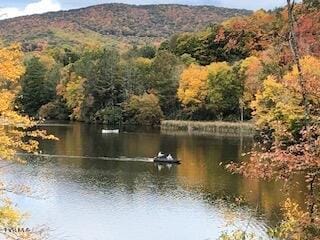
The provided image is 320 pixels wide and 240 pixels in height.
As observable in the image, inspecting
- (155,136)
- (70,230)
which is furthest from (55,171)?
(155,136)

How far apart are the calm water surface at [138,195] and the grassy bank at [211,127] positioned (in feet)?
36.3

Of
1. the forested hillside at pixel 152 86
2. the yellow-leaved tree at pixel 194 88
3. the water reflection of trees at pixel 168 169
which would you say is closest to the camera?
the water reflection of trees at pixel 168 169

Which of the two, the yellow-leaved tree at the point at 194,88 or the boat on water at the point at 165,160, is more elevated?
the yellow-leaved tree at the point at 194,88

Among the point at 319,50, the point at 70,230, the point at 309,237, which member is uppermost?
the point at 319,50

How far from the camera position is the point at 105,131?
204ft

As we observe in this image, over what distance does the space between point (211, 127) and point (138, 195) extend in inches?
1342

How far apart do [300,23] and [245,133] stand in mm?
52287

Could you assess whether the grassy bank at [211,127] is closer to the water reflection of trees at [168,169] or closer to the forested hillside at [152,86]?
the forested hillside at [152,86]

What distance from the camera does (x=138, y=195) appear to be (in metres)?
30.4

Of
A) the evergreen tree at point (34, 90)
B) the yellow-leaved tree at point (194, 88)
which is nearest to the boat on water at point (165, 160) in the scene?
the yellow-leaved tree at point (194, 88)

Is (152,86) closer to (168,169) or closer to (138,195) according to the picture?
(168,169)

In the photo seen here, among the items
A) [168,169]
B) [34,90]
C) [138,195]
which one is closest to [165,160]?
[168,169]

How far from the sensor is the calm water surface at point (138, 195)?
2428 cm

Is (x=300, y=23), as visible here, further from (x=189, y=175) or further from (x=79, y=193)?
(x=189, y=175)
